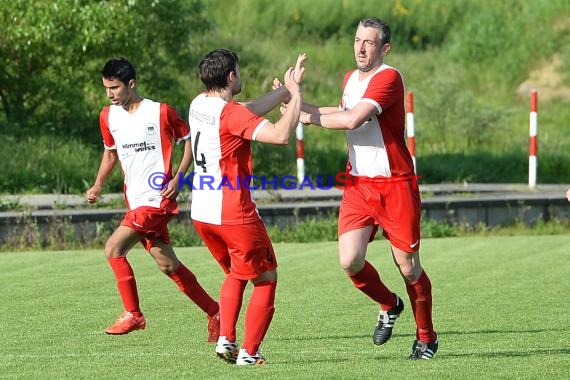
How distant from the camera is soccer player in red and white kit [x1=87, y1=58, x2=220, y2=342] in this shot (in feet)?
30.6

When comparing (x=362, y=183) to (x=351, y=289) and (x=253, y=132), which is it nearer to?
(x=253, y=132)

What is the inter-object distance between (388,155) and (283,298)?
3.32m

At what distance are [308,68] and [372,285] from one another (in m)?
22.9

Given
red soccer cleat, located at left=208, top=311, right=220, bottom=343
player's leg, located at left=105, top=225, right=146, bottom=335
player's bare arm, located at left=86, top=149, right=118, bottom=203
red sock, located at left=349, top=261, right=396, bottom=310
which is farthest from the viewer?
player's bare arm, located at left=86, top=149, right=118, bottom=203

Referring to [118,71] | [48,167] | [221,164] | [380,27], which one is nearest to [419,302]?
[221,164]

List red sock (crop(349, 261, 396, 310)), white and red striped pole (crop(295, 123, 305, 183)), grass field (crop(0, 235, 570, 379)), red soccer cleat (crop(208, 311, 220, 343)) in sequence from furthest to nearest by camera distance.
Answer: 1. white and red striped pole (crop(295, 123, 305, 183))
2. red soccer cleat (crop(208, 311, 220, 343))
3. red sock (crop(349, 261, 396, 310))
4. grass field (crop(0, 235, 570, 379))

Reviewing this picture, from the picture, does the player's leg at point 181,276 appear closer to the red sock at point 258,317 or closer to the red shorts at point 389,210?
the red shorts at point 389,210

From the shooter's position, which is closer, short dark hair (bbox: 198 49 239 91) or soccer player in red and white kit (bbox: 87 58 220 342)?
short dark hair (bbox: 198 49 239 91)

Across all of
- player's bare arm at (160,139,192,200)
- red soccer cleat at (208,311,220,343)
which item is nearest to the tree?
player's bare arm at (160,139,192,200)

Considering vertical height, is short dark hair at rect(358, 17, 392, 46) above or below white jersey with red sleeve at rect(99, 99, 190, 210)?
above

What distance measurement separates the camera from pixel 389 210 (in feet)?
27.9

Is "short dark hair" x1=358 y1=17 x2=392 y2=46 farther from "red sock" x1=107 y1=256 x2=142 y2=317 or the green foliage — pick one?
the green foliage

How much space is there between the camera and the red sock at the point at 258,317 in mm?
7895

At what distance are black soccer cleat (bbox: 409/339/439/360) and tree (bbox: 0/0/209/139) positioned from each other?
43.1ft
